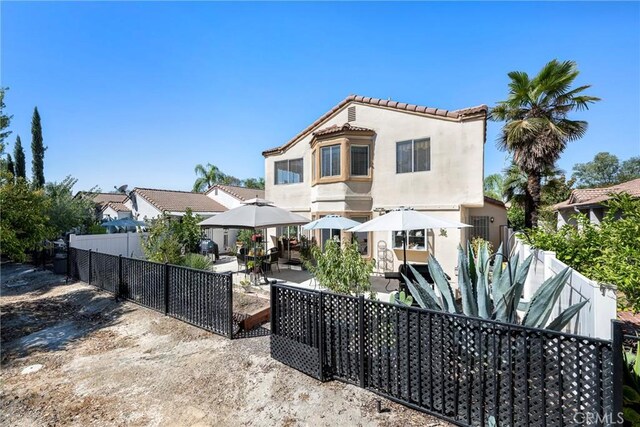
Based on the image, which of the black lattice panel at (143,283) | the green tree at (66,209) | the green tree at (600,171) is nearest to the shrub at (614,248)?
the black lattice panel at (143,283)

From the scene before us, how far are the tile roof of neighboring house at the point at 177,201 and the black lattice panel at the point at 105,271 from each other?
12.6m

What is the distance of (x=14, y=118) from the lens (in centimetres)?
972

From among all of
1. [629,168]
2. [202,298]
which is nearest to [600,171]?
[629,168]

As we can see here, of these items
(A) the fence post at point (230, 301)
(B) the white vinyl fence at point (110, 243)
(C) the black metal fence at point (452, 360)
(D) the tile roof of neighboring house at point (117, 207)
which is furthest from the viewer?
(D) the tile roof of neighboring house at point (117, 207)

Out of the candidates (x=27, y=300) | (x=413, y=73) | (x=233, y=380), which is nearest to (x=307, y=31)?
(x=413, y=73)

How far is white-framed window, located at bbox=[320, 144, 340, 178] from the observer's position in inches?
543

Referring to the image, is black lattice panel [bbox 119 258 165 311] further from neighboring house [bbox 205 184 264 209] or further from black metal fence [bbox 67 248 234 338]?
neighboring house [bbox 205 184 264 209]

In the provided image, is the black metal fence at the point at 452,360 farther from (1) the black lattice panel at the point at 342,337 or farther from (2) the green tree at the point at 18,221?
(2) the green tree at the point at 18,221

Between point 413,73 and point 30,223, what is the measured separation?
57.0 ft

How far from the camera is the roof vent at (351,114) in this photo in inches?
566

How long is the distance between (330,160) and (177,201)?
756 inches

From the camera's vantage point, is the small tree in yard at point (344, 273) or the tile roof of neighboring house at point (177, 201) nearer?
the small tree in yard at point (344, 273)

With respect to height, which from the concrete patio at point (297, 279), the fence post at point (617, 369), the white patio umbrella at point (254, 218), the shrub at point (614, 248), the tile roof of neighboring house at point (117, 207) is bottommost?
the concrete patio at point (297, 279)

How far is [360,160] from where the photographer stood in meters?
13.8
